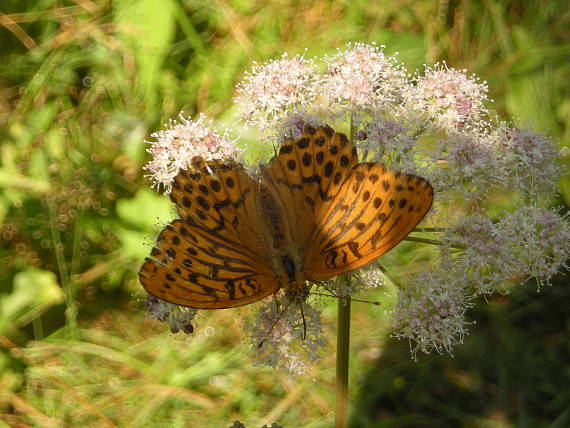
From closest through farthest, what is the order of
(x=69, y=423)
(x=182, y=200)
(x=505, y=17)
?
(x=182, y=200)
(x=69, y=423)
(x=505, y=17)

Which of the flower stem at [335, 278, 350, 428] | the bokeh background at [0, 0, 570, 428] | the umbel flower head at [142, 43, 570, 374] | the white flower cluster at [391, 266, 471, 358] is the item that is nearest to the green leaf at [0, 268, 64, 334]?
the bokeh background at [0, 0, 570, 428]

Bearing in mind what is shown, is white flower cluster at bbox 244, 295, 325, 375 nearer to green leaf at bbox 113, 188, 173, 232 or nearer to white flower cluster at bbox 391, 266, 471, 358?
white flower cluster at bbox 391, 266, 471, 358

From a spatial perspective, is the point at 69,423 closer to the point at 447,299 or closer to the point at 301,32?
the point at 447,299

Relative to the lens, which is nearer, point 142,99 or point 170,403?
point 170,403

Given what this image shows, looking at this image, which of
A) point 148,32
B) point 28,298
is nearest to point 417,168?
point 148,32

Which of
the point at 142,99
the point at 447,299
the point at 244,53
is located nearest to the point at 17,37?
the point at 142,99

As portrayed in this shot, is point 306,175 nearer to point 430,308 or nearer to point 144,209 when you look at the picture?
point 430,308
